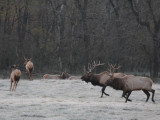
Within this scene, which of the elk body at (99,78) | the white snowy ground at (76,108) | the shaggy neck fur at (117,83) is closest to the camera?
the white snowy ground at (76,108)

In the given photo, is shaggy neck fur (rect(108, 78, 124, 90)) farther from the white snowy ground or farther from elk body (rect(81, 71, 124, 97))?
elk body (rect(81, 71, 124, 97))

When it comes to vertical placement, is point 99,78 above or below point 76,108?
above

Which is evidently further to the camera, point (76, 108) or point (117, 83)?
point (117, 83)

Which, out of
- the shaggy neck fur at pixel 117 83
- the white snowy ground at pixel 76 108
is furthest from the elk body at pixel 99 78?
the shaggy neck fur at pixel 117 83

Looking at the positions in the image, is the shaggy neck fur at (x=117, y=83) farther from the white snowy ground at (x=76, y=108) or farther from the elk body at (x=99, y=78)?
the elk body at (x=99, y=78)

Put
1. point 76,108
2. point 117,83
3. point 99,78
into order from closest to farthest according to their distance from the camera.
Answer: point 76,108 → point 117,83 → point 99,78

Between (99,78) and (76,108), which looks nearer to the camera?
(76,108)

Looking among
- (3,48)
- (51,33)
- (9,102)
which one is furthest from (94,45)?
(9,102)

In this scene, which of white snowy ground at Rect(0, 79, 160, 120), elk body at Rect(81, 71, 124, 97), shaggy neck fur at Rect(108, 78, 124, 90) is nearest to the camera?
white snowy ground at Rect(0, 79, 160, 120)

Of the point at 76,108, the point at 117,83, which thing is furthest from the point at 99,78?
the point at 76,108

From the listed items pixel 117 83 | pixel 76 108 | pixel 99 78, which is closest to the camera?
pixel 76 108

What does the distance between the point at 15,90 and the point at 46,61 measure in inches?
936

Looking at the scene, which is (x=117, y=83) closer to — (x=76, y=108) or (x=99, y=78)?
(x=99, y=78)

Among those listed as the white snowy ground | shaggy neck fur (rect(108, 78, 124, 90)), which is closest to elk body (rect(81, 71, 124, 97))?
the white snowy ground
